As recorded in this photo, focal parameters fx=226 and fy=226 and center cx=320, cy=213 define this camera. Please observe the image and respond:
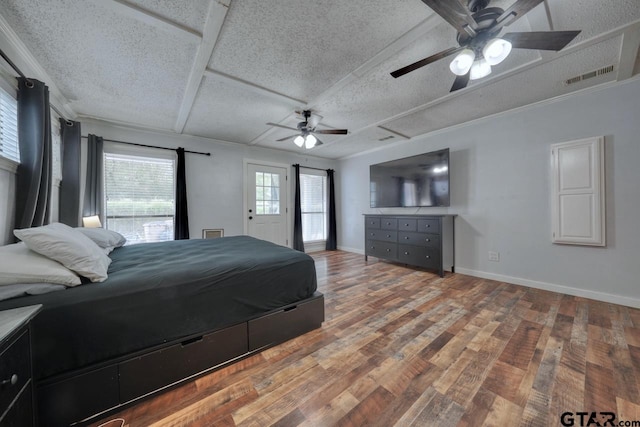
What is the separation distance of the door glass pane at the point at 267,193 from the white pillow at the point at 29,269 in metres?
3.50

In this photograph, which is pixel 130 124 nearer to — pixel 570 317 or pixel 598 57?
pixel 598 57

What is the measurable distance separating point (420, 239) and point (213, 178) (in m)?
3.77

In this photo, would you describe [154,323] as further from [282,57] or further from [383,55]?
[383,55]

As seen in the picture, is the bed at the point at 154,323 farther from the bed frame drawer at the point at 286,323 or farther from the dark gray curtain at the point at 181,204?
the dark gray curtain at the point at 181,204

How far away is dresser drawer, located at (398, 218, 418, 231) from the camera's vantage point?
372cm

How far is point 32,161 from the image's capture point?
1847mm

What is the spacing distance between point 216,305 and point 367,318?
1.38m

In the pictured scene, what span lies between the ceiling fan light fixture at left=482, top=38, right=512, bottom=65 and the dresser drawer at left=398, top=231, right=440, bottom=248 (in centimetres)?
246

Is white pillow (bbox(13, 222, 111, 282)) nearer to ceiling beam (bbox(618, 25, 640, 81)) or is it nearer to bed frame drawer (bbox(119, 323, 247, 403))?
bed frame drawer (bbox(119, 323, 247, 403))

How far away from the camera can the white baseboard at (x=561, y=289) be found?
234 cm

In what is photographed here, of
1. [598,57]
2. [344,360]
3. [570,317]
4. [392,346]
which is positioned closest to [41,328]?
[344,360]

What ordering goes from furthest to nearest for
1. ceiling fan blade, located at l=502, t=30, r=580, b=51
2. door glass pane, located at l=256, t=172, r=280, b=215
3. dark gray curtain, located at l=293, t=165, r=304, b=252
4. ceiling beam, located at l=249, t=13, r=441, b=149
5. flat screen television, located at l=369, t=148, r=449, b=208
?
dark gray curtain, located at l=293, t=165, r=304, b=252 < door glass pane, located at l=256, t=172, r=280, b=215 < flat screen television, located at l=369, t=148, r=449, b=208 < ceiling beam, located at l=249, t=13, r=441, b=149 < ceiling fan blade, located at l=502, t=30, r=580, b=51

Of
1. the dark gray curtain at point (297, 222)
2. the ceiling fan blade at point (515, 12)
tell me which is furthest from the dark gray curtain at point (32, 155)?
the dark gray curtain at point (297, 222)

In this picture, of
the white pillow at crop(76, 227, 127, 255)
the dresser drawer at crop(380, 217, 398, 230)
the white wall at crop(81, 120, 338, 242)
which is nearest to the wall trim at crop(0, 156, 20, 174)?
the white pillow at crop(76, 227, 127, 255)
